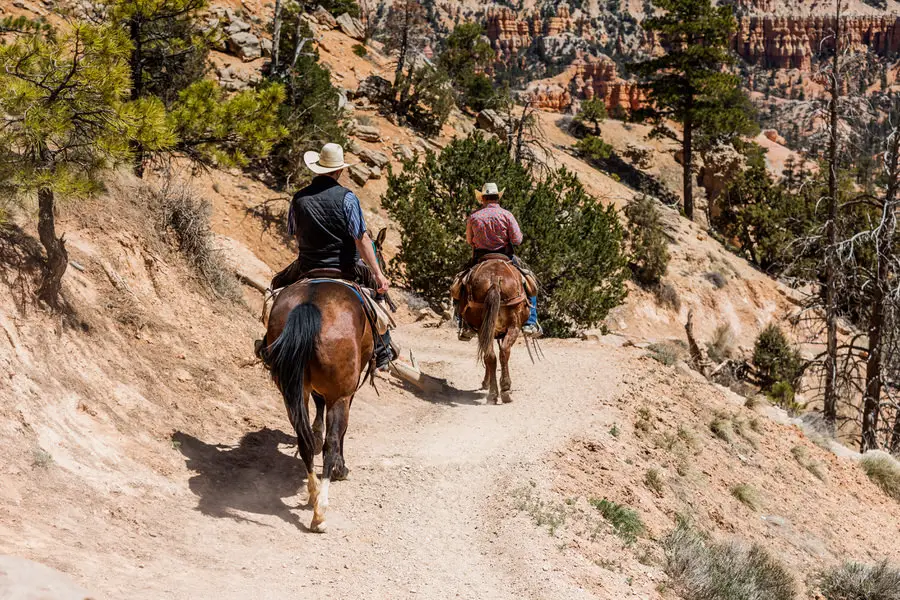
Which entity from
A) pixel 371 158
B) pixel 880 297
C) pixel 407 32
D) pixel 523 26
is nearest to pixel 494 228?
pixel 880 297

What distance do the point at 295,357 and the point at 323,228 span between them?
1.53 metres

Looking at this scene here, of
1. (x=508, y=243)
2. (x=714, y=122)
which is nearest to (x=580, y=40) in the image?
(x=714, y=122)

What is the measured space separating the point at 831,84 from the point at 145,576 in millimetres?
17302

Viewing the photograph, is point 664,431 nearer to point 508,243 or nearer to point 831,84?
point 508,243

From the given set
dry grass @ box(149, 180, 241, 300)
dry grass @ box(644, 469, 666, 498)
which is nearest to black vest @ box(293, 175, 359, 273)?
dry grass @ box(149, 180, 241, 300)

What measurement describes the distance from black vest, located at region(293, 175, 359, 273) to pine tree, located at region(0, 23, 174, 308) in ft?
5.52

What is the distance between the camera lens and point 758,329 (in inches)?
1368

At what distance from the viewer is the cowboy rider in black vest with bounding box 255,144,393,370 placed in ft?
23.3

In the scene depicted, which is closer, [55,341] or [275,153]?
[55,341]

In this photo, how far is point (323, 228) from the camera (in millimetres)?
7133

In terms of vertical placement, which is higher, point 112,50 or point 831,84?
point 112,50

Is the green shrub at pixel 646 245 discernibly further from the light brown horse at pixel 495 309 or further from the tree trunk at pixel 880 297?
the light brown horse at pixel 495 309

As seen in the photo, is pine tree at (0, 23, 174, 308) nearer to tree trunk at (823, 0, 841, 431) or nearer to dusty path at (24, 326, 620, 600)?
dusty path at (24, 326, 620, 600)

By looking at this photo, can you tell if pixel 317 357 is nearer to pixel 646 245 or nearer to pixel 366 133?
pixel 366 133
